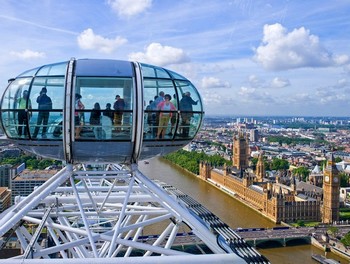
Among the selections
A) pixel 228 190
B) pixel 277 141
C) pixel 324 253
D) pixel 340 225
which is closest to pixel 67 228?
A: pixel 324 253

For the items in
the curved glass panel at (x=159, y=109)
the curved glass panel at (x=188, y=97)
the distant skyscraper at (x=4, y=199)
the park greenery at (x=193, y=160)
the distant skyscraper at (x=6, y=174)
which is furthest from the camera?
the park greenery at (x=193, y=160)

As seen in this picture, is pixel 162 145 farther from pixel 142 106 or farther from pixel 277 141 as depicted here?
pixel 277 141

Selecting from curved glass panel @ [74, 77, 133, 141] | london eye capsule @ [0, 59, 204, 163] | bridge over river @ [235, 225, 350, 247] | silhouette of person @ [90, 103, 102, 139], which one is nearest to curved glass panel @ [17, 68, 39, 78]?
london eye capsule @ [0, 59, 204, 163]

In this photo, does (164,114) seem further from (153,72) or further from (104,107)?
(104,107)

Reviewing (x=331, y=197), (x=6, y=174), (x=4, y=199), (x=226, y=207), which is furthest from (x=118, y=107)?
(x=6, y=174)

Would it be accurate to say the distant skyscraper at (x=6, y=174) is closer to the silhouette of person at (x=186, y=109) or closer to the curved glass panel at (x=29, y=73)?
the curved glass panel at (x=29, y=73)

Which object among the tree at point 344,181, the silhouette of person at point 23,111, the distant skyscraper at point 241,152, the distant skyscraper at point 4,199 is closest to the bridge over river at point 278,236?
the tree at point 344,181
